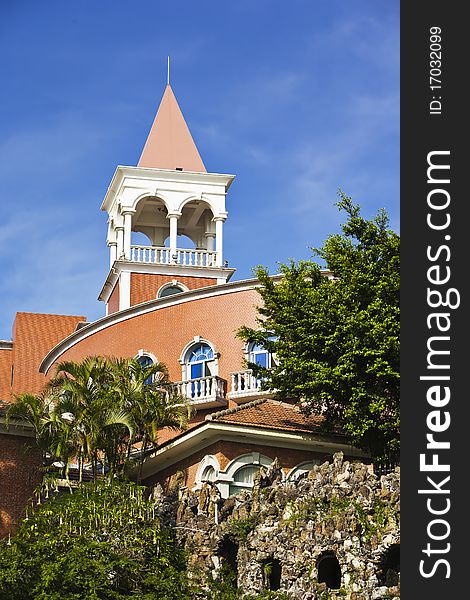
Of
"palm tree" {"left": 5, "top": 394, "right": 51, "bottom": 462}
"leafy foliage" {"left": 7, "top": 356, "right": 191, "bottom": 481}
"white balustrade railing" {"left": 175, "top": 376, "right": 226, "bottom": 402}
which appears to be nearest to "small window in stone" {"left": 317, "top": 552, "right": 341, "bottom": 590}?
"leafy foliage" {"left": 7, "top": 356, "right": 191, "bottom": 481}

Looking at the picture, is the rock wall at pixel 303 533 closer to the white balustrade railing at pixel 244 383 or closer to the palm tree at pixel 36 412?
the palm tree at pixel 36 412

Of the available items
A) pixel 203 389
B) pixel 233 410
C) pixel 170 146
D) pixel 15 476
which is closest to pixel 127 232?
pixel 170 146

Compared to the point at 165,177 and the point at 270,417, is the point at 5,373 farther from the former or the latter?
the point at 270,417

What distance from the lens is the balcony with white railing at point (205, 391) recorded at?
40969 millimetres

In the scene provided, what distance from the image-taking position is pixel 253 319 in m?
42.2

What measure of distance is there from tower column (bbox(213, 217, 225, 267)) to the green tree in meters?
15.0

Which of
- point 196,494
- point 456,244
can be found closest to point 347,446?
point 196,494

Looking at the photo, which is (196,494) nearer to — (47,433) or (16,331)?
(47,433)

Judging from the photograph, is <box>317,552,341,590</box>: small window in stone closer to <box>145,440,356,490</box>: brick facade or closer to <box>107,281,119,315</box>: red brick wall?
<box>145,440,356,490</box>: brick facade

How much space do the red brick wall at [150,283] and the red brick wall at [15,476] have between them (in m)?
14.0

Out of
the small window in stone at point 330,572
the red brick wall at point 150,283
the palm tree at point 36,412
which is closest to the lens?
the small window in stone at point 330,572

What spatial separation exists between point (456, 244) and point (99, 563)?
1716 cm

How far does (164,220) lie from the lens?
55.8m

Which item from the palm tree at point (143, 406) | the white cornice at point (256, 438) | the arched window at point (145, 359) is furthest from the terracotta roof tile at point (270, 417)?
the arched window at point (145, 359)
